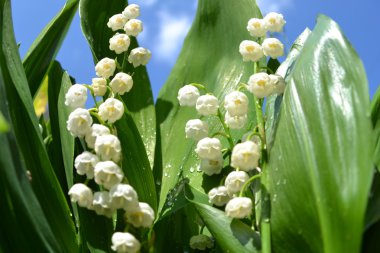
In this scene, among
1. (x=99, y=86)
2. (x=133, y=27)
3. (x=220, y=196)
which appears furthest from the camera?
(x=133, y=27)

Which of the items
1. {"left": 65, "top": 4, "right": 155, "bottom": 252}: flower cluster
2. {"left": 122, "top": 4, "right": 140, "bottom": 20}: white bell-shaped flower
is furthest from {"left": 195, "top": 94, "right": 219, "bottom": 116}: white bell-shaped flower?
{"left": 122, "top": 4, "right": 140, "bottom": 20}: white bell-shaped flower

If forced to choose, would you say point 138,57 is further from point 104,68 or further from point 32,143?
point 32,143

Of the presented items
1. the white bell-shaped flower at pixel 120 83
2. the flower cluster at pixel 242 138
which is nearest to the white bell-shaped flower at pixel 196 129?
the flower cluster at pixel 242 138

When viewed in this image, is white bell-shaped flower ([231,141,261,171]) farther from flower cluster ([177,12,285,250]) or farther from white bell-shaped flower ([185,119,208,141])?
white bell-shaped flower ([185,119,208,141])

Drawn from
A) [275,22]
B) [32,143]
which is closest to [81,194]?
[32,143]

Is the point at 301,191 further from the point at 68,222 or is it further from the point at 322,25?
the point at 68,222

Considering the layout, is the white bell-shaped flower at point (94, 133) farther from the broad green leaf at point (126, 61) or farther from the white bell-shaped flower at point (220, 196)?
the broad green leaf at point (126, 61)
